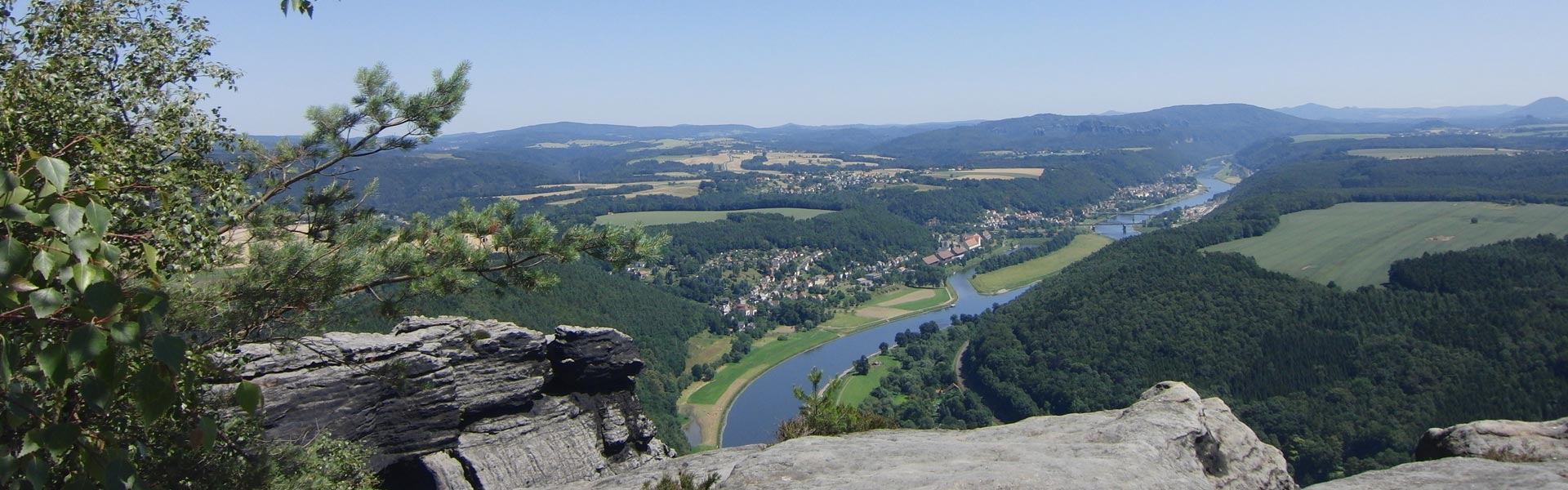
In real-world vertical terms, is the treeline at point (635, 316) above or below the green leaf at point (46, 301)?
below

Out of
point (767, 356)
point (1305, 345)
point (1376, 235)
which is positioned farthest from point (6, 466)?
point (1376, 235)

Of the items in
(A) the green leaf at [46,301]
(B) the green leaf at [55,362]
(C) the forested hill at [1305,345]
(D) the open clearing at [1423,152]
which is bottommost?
(C) the forested hill at [1305,345]

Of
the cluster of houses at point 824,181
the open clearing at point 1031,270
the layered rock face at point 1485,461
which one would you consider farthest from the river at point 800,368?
the cluster of houses at point 824,181

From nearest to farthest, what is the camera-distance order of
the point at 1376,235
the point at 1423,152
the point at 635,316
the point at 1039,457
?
the point at 1039,457 → the point at 635,316 → the point at 1376,235 → the point at 1423,152

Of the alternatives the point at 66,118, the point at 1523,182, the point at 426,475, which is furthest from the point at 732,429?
the point at 1523,182

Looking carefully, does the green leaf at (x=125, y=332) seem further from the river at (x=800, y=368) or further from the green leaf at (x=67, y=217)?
the river at (x=800, y=368)

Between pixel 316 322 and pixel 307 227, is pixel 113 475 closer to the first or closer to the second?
pixel 316 322

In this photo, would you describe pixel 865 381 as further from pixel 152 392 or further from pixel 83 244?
pixel 83 244
